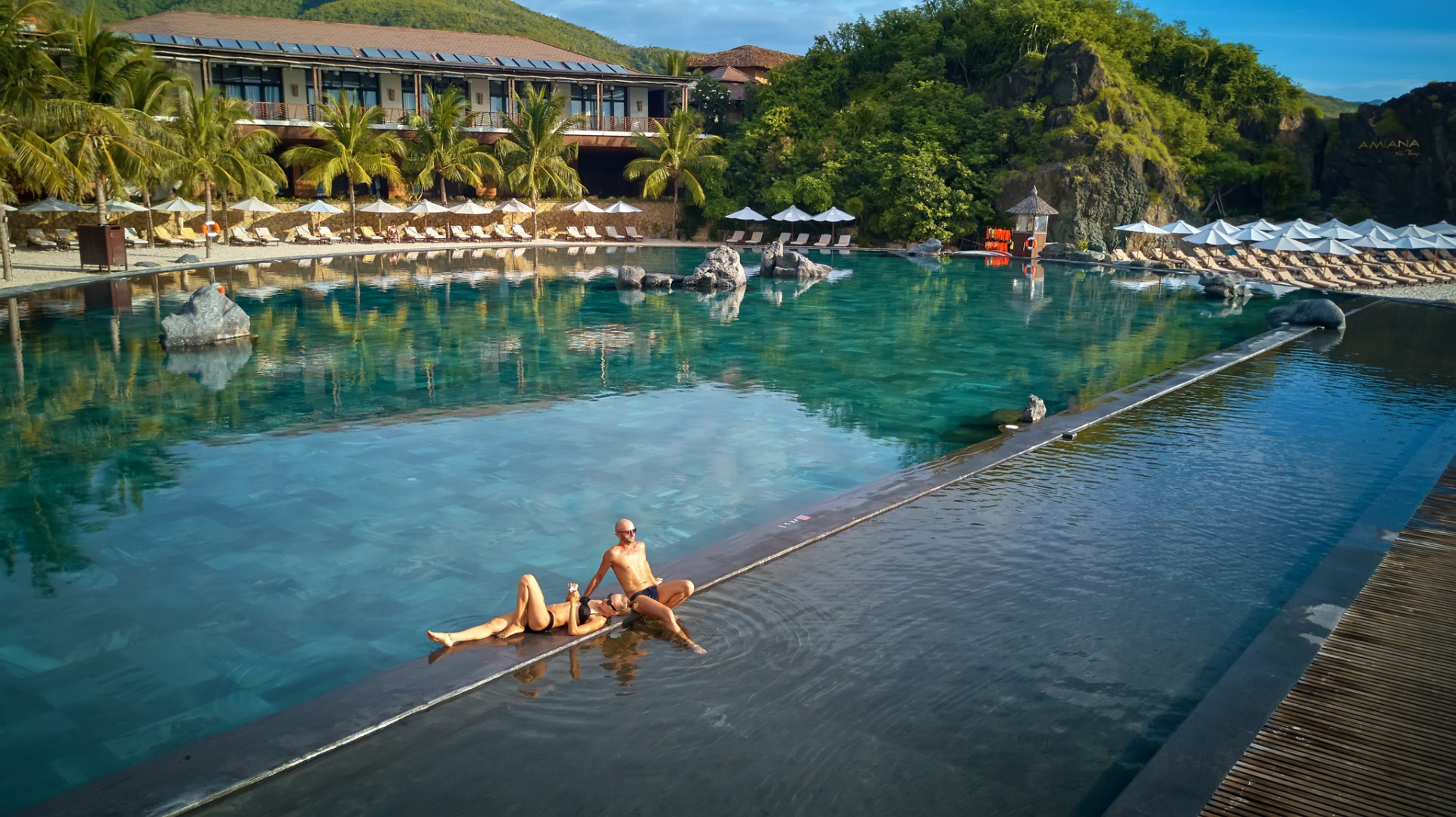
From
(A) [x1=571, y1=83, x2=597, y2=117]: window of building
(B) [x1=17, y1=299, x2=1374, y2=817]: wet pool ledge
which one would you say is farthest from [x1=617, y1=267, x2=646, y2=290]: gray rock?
(A) [x1=571, y1=83, x2=597, y2=117]: window of building

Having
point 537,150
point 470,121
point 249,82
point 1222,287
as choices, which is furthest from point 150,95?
point 1222,287

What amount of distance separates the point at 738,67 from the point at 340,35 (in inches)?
839

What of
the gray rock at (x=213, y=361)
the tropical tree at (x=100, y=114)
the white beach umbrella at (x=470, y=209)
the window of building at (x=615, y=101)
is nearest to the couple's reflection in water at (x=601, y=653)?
the gray rock at (x=213, y=361)

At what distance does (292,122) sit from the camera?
40.2 metres

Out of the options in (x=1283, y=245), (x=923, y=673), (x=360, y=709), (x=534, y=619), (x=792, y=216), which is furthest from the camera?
(x=792, y=216)

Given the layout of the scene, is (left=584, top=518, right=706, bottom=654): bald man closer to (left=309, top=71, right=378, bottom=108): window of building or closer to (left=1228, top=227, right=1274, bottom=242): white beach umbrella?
(left=1228, top=227, right=1274, bottom=242): white beach umbrella

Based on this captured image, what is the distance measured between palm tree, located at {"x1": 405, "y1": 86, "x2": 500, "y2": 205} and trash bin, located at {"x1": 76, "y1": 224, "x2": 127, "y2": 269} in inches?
604

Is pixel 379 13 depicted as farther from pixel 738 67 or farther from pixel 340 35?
pixel 738 67

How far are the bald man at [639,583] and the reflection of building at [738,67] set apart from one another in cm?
4753

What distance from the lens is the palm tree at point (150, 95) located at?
96.6 feet

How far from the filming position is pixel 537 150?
1582 inches

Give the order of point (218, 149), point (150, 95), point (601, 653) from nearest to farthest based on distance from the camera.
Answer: point (601, 653) < point (150, 95) < point (218, 149)

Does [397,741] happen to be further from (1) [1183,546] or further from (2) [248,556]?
(1) [1183,546]

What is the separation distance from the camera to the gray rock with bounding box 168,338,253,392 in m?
13.4
